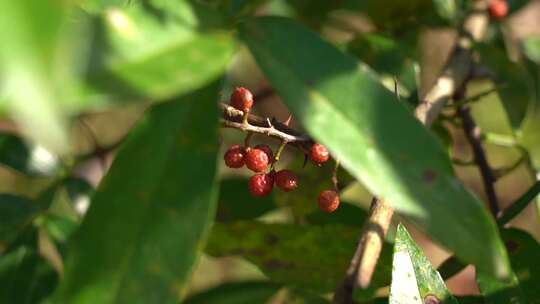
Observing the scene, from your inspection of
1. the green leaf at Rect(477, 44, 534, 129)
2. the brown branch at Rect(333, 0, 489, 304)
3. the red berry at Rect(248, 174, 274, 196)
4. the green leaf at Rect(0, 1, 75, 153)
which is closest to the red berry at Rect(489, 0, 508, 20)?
the brown branch at Rect(333, 0, 489, 304)

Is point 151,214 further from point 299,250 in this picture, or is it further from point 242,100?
point 299,250

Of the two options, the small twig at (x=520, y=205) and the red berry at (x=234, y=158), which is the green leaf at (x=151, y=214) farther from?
the small twig at (x=520, y=205)

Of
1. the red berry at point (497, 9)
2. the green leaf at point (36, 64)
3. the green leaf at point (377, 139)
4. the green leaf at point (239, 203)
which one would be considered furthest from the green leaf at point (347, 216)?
the green leaf at point (36, 64)

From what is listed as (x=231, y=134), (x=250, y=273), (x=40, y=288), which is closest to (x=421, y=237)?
(x=250, y=273)

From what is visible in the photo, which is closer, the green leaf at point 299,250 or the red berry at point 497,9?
the green leaf at point 299,250

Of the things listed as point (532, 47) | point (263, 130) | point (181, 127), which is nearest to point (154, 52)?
point (181, 127)

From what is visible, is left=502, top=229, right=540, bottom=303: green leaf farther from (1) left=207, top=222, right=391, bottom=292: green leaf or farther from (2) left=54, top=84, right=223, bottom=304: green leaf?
(2) left=54, top=84, right=223, bottom=304: green leaf

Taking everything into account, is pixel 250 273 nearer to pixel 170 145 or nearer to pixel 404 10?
pixel 404 10
